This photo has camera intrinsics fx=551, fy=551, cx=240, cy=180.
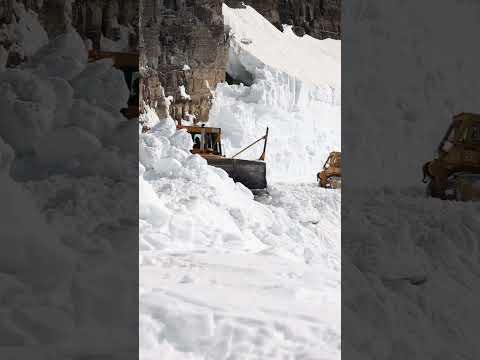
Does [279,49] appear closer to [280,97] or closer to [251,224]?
[280,97]

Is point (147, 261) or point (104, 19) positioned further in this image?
point (147, 261)

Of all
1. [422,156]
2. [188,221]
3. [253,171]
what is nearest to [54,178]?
[188,221]

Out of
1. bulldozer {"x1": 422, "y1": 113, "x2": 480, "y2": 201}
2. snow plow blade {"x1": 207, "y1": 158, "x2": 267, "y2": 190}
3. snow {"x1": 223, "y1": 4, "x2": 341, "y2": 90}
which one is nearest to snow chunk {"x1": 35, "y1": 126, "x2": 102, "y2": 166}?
bulldozer {"x1": 422, "y1": 113, "x2": 480, "y2": 201}

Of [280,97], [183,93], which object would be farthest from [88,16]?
[280,97]

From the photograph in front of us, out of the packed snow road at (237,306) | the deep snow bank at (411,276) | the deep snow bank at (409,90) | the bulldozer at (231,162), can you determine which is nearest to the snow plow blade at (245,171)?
the bulldozer at (231,162)

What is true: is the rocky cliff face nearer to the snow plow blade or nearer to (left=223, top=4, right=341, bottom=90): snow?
(left=223, top=4, right=341, bottom=90): snow

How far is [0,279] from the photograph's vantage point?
1272mm

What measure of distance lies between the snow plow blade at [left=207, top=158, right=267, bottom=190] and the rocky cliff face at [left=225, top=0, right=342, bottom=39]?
1142 millimetres

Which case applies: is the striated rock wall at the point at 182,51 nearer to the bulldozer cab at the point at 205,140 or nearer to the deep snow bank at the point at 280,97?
the deep snow bank at the point at 280,97

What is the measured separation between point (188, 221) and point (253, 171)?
2.74 ft

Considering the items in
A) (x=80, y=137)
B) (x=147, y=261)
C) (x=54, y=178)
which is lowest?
(x=147, y=261)

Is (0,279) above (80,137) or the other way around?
the other way around

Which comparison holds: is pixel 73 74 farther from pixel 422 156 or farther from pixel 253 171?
pixel 253 171

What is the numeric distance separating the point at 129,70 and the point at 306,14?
2.98m
